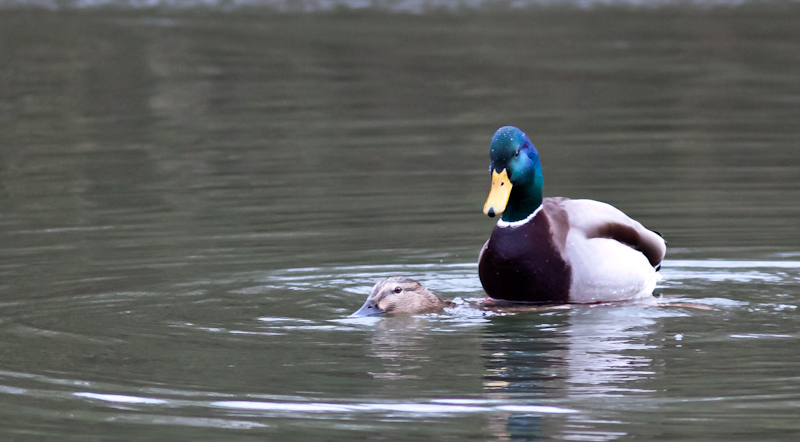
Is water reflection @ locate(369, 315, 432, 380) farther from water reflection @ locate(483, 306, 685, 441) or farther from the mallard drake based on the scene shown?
the mallard drake

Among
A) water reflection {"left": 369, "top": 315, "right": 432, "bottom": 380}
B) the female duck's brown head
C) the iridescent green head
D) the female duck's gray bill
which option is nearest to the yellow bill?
the iridescent green head

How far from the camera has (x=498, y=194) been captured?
8.29m

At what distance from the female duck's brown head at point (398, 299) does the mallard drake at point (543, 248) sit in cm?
49

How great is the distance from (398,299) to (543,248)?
93 centimetres

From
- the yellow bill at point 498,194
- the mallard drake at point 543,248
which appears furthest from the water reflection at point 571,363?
the yellow bill at point 498,194

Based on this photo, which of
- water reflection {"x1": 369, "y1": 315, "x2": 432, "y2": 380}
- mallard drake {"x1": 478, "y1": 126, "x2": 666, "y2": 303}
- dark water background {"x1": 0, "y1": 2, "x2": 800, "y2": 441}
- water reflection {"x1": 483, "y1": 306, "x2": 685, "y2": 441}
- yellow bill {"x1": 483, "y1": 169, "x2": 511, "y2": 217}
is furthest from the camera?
mallard drake {"x1": 478, "y1": 126, "x2": 666, "y2": 303}

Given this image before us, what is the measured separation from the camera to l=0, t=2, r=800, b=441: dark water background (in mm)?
6273

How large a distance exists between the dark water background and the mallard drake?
8.0 inches

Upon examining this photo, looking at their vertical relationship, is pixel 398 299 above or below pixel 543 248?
below

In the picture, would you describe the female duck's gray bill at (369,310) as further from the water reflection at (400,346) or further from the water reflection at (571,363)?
the water reflection at (571,363)

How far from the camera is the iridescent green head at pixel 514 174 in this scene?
8391 millimetres

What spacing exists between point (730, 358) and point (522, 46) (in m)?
16.5

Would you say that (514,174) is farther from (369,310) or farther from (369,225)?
(369,225)

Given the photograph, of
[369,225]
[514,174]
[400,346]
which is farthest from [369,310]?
[369,225]
